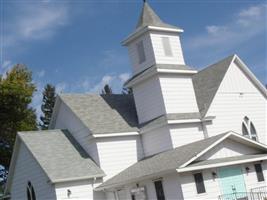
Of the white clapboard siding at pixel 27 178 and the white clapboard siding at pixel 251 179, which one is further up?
the white clapboard siding at pixel 27 178

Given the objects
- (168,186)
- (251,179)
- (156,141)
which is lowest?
(251,179)

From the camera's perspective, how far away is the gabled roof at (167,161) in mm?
26016

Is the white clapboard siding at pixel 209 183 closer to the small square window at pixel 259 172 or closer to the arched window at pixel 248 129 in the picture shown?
the small square window at pixel 259 172

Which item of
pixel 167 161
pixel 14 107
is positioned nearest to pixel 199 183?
pixel 167 161

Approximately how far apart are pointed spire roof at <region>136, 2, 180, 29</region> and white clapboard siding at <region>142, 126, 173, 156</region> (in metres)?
7.02

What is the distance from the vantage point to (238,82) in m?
35.4

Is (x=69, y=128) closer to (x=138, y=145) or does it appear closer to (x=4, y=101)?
(x=138, y=145)

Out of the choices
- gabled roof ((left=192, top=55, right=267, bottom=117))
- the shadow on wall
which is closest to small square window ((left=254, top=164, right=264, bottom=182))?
gabled roof ((left=192, top=55, right=267, bottom=117))

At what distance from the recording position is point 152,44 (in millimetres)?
33125

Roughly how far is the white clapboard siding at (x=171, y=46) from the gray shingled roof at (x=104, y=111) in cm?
421

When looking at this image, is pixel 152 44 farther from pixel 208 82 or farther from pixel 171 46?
pixel 208 82

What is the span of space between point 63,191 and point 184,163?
704 centimetres

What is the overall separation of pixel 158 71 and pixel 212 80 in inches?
197

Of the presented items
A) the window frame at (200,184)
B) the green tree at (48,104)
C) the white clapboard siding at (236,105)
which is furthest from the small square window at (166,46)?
the green tree at (48,104)
